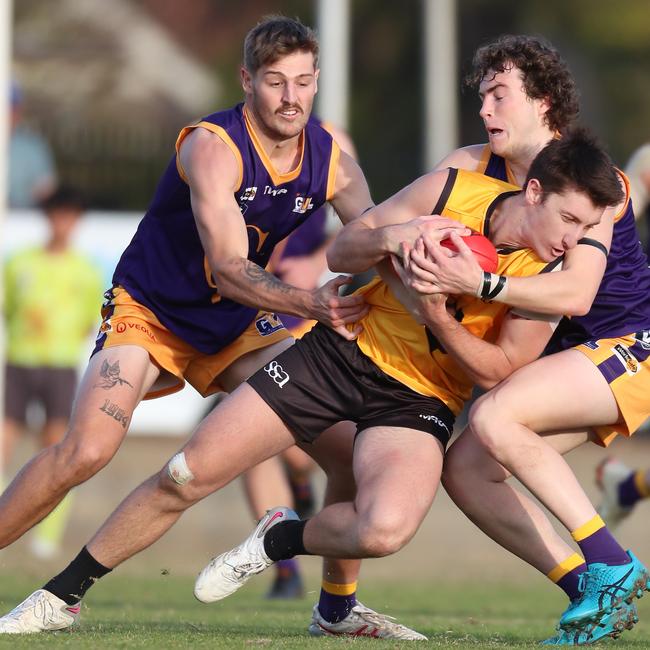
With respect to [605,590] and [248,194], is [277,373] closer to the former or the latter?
[248,194]

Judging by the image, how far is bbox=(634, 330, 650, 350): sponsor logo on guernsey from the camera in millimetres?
5930

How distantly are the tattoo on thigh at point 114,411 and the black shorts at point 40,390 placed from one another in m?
5.27

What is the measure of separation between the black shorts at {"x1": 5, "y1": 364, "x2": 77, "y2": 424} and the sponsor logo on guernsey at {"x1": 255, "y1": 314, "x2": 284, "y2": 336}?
493cm

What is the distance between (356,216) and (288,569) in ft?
8.82

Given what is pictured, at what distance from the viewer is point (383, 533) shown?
18.1 feet

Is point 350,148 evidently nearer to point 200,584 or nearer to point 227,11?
point 200,584

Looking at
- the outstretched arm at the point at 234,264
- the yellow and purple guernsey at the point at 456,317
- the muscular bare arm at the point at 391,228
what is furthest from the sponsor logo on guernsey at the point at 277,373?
the muscular bare arm at the point at 391,228

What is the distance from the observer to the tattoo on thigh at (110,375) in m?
6.07

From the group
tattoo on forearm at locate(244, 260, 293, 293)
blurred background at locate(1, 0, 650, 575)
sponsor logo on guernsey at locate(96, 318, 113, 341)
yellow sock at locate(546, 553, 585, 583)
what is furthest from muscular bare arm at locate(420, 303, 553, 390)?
blurred background at locate(1, 0, 650, 575)

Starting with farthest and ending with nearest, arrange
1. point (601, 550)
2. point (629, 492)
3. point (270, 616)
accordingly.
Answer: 1. point (629, 492)
2. point (270, 616)
3. point (601, 550)

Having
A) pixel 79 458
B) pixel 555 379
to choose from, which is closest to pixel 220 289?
pixel 79 458

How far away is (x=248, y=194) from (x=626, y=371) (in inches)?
68.2

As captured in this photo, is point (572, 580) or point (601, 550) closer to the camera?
point (601, 550)

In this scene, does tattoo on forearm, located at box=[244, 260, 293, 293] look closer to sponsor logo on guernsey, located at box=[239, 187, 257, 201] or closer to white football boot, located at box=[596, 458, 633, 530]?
sponsor logo on guernsey, located at box=[239, 187, 257, 201]
